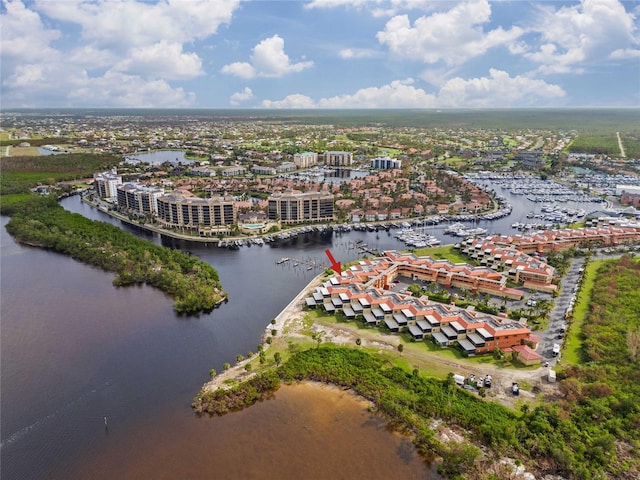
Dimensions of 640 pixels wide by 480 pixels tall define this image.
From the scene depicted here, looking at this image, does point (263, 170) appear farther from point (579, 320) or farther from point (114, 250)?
point (579, 320)

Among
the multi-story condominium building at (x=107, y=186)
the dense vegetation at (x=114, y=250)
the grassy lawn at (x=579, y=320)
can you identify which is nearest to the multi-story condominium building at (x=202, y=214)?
the dense vegetation at (x=114, y=250)

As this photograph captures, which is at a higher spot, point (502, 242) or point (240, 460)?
point (502, 242)

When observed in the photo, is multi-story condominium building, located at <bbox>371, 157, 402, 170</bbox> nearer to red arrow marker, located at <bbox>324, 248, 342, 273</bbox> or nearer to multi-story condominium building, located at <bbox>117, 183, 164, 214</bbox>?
multi-story condominium building, located at <bbox>117, 183, 164, 214</bbox>

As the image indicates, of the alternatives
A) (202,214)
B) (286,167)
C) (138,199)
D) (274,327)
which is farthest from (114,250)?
(286,167)

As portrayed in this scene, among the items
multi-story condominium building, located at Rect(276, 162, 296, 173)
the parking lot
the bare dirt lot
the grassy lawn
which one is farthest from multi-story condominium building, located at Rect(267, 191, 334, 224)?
multi-story condominium building, located at Rect(276, 162, 296, 173)

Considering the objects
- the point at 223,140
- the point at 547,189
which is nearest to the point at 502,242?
the point at 547,189

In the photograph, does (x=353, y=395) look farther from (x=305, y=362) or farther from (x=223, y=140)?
(x=223, y=140)
